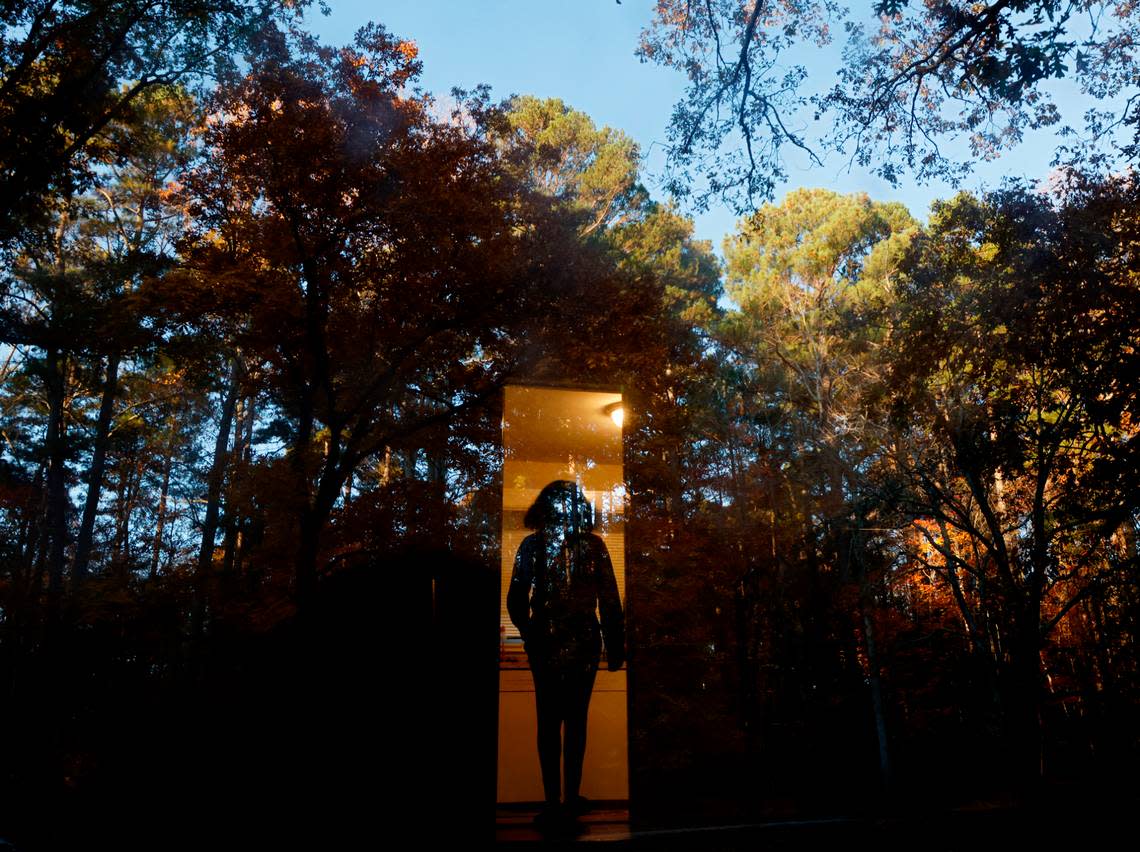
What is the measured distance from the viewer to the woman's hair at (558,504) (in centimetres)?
381

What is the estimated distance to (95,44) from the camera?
5148 millimetres

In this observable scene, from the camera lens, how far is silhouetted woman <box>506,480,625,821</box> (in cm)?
350

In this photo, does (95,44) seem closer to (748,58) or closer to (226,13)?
(226,13)

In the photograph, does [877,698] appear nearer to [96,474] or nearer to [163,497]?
[96,474]

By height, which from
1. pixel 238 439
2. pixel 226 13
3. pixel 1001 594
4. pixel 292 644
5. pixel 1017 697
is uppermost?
pixel 226 13

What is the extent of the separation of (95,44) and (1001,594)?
29.0ft

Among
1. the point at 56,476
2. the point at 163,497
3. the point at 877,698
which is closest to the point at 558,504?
the point at 877,698

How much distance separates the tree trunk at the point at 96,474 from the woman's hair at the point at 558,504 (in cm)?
477

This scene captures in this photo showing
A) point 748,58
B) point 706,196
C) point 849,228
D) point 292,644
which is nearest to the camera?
point 748,58

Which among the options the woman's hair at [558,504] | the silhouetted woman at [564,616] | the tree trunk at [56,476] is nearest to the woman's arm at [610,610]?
the silhouetted woman at [564,616]

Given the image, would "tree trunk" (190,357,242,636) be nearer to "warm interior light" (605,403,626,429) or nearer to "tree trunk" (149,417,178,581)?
"tree trunk" (149,417,178,581)

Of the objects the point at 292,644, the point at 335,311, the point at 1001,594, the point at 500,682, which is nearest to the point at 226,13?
the point at 335,311

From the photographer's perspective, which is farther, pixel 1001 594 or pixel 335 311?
pixel 1001 594

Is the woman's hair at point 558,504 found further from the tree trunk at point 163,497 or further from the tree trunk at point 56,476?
the tree trunk at point 163,497
